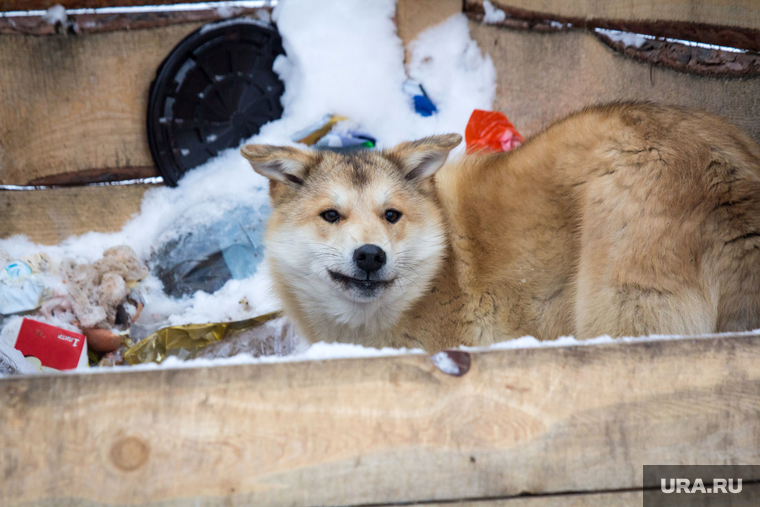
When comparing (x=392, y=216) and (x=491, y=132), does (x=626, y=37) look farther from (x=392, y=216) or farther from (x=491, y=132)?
(x=392, y=216)

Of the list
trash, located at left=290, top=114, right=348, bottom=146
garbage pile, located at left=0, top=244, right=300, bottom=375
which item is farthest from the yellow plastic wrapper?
trash, located at left=290, top=114, right=348, bottom=146

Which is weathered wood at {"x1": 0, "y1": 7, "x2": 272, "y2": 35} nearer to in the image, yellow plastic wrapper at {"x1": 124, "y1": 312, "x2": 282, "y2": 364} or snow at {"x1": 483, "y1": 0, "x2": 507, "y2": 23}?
snow at {"x1": 483, "y1": 0, "x2": 507, "y2": 23}

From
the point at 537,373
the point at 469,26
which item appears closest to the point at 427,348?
the point at 537,373

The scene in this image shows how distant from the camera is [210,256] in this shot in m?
4.32

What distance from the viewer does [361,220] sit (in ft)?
9.93

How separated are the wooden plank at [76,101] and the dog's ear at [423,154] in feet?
7.82

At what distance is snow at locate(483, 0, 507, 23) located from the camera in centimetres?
455

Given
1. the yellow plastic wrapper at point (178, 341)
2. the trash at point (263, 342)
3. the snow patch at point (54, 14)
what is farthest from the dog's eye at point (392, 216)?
the snow patch at point (54, 14)

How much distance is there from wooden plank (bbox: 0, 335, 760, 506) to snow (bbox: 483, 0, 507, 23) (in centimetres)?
361

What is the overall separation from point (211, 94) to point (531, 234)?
2.99 metres

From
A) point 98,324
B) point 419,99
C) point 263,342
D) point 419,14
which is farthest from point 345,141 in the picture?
point 98,324

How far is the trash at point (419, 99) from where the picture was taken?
4.73 m

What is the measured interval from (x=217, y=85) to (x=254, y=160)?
1826mm

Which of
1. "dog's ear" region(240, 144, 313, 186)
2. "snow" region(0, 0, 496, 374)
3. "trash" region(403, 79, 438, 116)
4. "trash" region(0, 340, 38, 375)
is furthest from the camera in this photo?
"trash" region(403, 79, 438, 116)
